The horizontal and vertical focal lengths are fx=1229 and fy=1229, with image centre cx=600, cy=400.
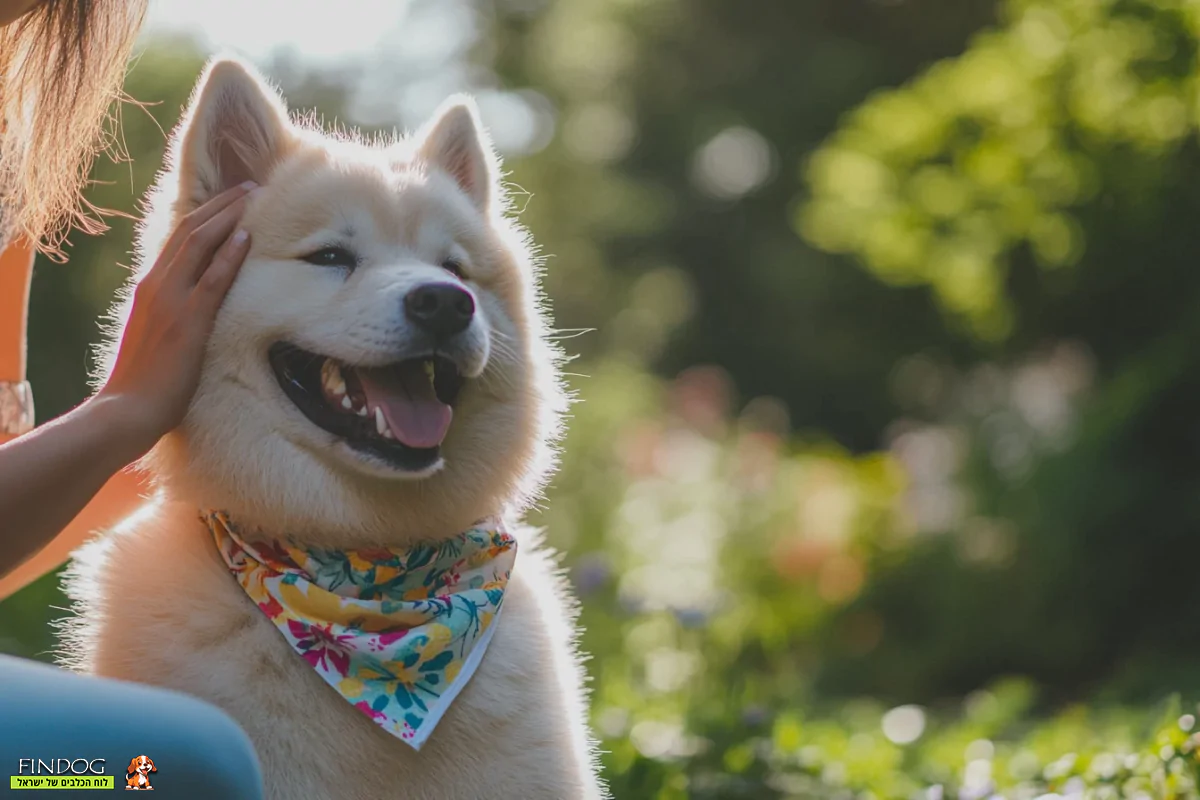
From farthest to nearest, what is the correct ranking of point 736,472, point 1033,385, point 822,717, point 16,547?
point 1033,385 < point 736,472 < point 822,717 < point 16,547

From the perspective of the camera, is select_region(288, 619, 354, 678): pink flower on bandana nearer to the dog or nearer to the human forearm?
the dog

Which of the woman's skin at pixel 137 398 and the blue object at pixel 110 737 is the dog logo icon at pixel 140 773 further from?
the woman's skin at pixel 137 398

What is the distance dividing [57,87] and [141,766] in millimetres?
1558

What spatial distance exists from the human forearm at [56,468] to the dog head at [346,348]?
0.23 m

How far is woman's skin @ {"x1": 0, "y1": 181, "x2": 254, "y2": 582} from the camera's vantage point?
1.90 meters

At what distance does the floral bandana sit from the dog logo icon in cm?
49

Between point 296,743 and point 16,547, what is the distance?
0.55 m

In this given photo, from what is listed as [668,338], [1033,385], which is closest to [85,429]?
[1033,385]

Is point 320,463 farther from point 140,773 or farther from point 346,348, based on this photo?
point 140,773

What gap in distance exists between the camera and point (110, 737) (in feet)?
5.38

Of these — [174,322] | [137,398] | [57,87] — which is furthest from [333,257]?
[57,87]

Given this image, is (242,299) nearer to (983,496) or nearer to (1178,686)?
(1178,686)

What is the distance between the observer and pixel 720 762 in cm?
371

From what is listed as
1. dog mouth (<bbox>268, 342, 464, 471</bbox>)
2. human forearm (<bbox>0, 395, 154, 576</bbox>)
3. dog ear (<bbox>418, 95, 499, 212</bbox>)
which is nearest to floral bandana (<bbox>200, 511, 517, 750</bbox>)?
dog mouth (<bbox>268, 342, 464, 471</bbox>)
